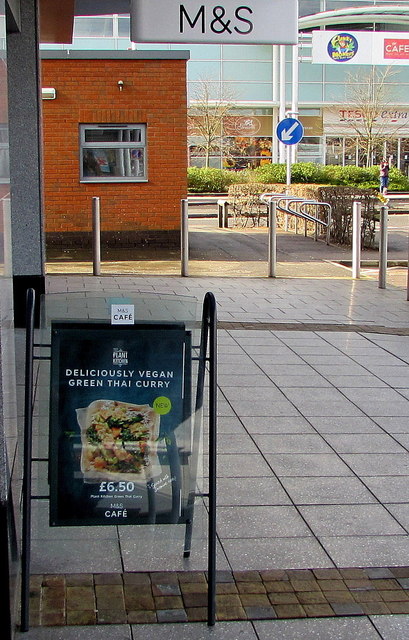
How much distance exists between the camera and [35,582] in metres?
3.77

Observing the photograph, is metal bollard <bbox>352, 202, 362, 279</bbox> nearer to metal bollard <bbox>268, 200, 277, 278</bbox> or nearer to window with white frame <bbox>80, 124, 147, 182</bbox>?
metal bollard <bbox>268, 200, 277, 278</bbox>

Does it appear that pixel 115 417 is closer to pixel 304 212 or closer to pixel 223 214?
pixel 304 212

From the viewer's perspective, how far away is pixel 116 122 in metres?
17.0

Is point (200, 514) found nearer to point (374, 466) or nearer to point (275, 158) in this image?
point (374, 466)

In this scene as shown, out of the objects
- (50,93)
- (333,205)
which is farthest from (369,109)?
(50,93)

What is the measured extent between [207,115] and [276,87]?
4.03 metres

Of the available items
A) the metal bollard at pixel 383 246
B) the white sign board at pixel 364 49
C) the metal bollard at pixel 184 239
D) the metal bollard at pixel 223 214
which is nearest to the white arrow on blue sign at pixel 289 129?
the metal bollard at pixel 223 214

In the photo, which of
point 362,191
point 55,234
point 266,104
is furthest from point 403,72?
point 55,234

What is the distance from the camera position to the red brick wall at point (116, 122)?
16938 mm

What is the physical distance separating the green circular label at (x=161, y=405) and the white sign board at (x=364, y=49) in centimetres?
4139

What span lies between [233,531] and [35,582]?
1.01 m

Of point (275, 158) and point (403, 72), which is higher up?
point (403, 72)

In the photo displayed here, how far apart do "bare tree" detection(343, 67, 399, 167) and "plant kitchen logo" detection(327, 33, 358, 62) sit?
972 millimetres

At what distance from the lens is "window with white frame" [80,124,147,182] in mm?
17281
